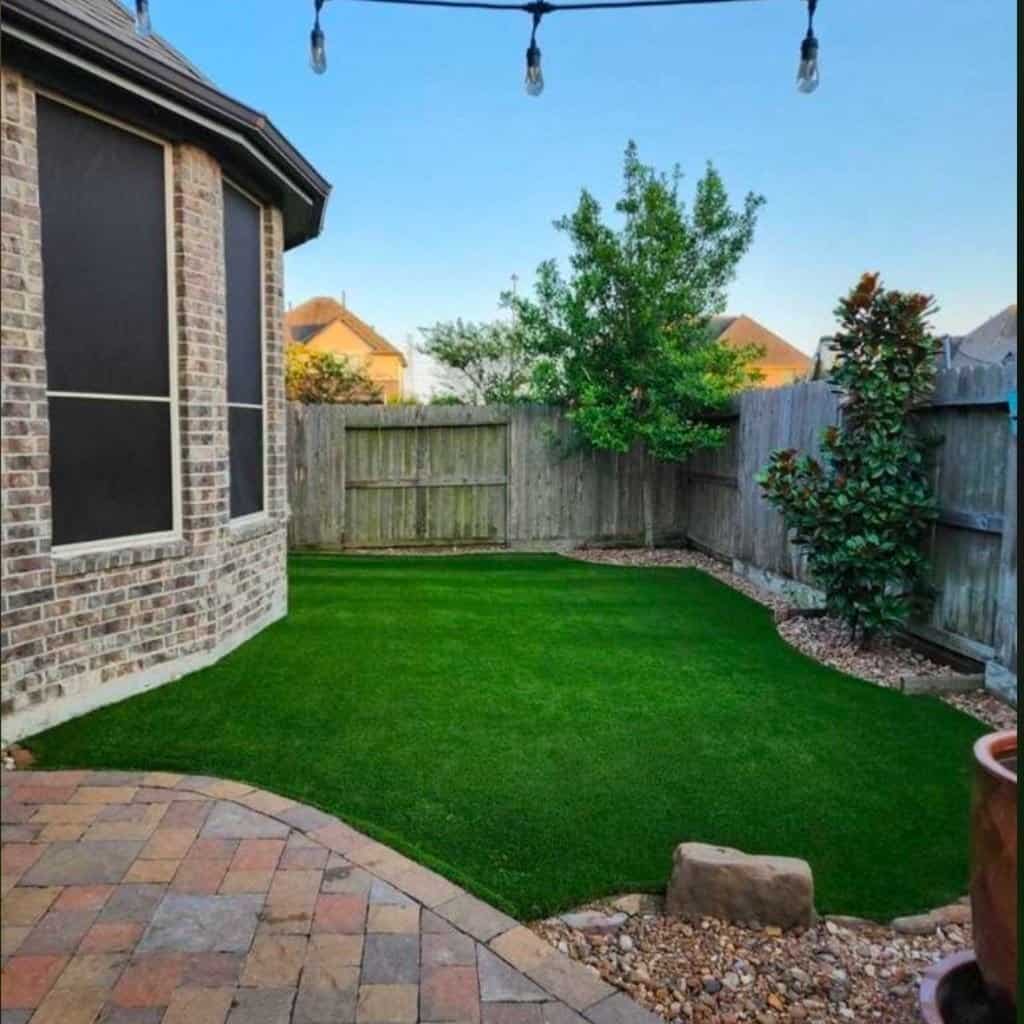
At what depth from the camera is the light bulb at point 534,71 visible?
9.34ft

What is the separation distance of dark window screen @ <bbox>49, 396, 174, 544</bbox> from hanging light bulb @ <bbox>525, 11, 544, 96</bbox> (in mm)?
2609

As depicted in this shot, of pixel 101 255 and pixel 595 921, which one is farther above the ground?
pixel 101 255

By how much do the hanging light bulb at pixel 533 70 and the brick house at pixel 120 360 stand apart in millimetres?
2034

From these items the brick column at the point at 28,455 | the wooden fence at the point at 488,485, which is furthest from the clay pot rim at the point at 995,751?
the wooden fence at the point at 488,485

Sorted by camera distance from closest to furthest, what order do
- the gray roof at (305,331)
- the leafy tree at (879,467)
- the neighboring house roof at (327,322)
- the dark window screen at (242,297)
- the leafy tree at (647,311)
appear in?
the leafy tree at (879,467), the dark window screen at (242,297), the leafy tree at (647,311), the gray roof at (305,331), the neighboring house roof at (327,322)

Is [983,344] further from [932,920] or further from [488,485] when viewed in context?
[932,920]

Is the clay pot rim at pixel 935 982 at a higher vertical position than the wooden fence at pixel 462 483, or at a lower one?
lower

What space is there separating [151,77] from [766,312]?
10.1 metres

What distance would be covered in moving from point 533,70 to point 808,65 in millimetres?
920

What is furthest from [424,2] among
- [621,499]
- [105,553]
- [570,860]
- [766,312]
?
[766,312]

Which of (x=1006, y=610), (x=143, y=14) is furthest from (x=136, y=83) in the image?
(x=1006, y=610)

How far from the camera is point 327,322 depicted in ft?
93.2

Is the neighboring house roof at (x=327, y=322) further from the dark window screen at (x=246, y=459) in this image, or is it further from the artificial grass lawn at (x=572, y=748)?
the artificial grass lawn at (x=572, y=748)

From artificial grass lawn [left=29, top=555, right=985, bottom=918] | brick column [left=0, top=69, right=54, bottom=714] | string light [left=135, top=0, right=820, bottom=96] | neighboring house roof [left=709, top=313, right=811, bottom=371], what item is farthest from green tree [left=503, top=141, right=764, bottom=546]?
neighboring house roof [left=709, top=313, right=811, bottom=371]
